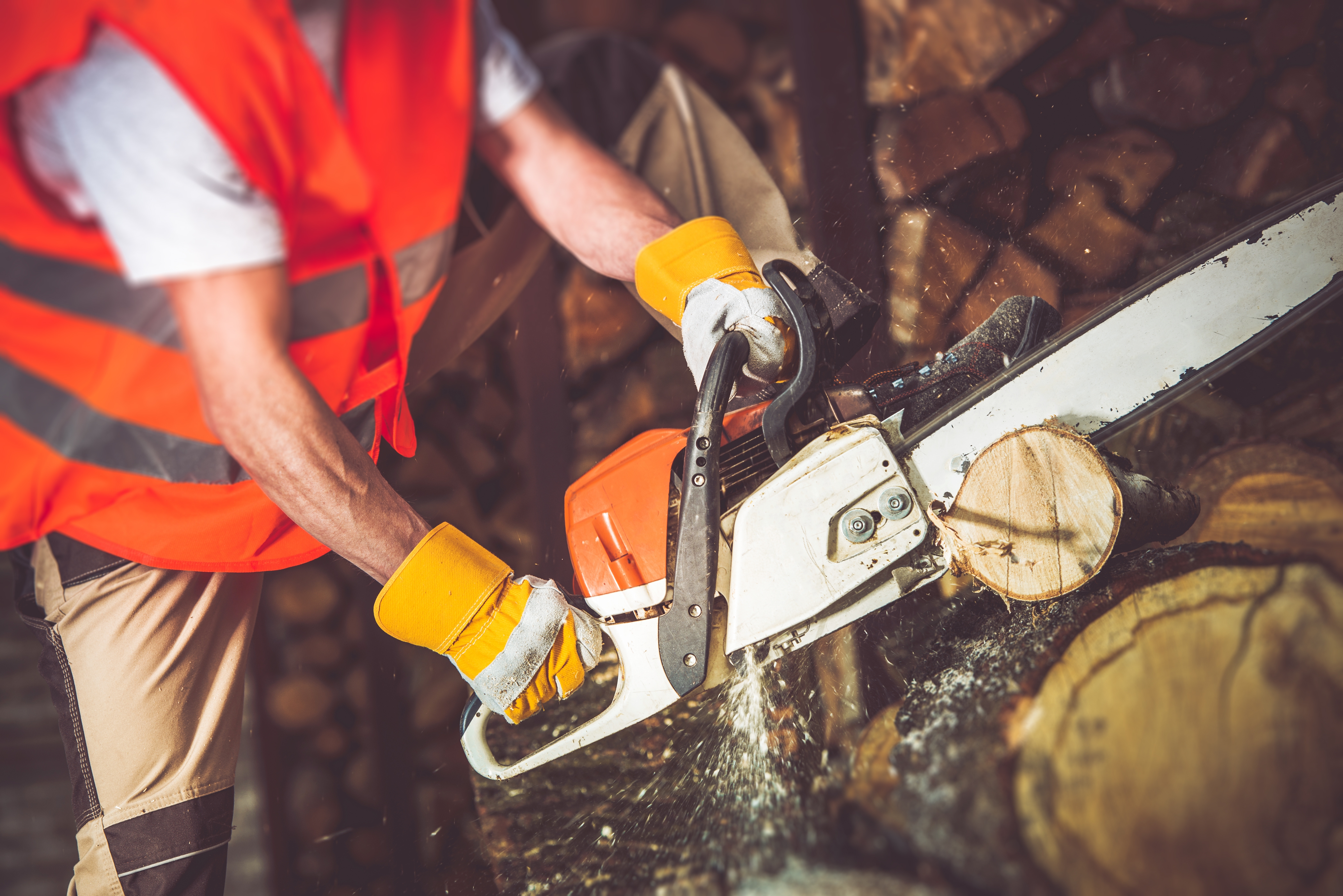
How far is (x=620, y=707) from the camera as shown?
3.97 feet

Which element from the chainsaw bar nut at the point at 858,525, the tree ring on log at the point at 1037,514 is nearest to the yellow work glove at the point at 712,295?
the chainsaw bar nut at the point at 858,525

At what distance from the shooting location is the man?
0.77m

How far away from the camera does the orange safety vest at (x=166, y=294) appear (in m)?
0.77

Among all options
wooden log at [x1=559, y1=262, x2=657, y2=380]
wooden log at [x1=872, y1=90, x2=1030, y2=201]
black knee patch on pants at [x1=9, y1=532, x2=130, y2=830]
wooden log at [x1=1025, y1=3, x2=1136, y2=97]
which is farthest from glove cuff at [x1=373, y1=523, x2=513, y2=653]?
wooden log at [x1=1025, y1=3, x2=1136, y2=97]

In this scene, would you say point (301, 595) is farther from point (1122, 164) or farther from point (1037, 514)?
point (1122, 164)

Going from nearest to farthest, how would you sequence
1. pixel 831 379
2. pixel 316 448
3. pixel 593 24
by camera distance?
pixel 316 448, pixel 831 379, pixel 593 24

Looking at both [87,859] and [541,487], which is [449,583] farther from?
[541,487]

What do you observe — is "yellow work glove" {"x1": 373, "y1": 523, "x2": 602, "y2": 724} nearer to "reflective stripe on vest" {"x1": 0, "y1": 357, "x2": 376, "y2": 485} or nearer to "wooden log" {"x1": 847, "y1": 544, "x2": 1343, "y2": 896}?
"reflective stripe on vest" {"x1": 0, "y1": 357, "x2": 376, "y2": 485}

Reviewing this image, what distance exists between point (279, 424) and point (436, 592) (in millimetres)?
340

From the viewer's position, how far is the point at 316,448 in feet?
3.26

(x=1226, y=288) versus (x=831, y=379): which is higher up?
(x=831, y=379)

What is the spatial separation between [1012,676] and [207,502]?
1271mm

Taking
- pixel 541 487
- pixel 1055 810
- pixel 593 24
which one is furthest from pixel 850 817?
pixel 593 24

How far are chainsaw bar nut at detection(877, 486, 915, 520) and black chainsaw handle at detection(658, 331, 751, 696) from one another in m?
0.26
